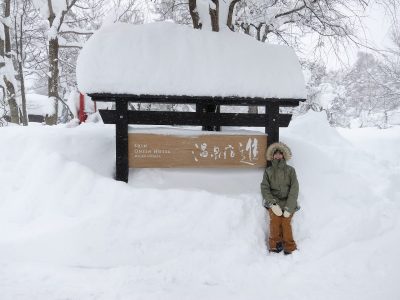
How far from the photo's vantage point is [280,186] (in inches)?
200

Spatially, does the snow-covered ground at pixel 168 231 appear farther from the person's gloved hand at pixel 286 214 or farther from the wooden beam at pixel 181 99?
the wooden beam at pixel 181 99

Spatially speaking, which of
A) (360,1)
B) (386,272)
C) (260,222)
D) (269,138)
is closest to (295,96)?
(269,138)

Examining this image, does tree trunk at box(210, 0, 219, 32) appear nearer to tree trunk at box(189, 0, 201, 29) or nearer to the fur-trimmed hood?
tree trunk at box(189, 0, 201, 29)

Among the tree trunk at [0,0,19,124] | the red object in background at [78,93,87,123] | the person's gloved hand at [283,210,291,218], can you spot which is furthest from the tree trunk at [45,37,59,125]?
the person's gloved hand at [283,210,291,218]

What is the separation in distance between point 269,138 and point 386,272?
2.45 m

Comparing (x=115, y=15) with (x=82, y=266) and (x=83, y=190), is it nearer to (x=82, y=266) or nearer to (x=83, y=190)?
(x=83, y=190)

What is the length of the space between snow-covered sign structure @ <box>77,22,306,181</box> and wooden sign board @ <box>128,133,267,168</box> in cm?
21

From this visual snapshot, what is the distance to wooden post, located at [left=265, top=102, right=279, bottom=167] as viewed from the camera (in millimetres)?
5516

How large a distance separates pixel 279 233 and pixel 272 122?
176 centimetres

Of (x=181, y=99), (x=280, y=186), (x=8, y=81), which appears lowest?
(x=8, y=81)

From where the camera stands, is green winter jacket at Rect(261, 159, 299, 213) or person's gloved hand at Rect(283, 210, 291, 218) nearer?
person's gloved hand at Rect(283, 210, 291, 218)

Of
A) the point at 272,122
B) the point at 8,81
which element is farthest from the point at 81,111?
the point at 272,122

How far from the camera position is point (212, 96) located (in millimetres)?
4957

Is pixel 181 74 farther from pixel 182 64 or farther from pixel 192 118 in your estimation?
pixel 192 118
